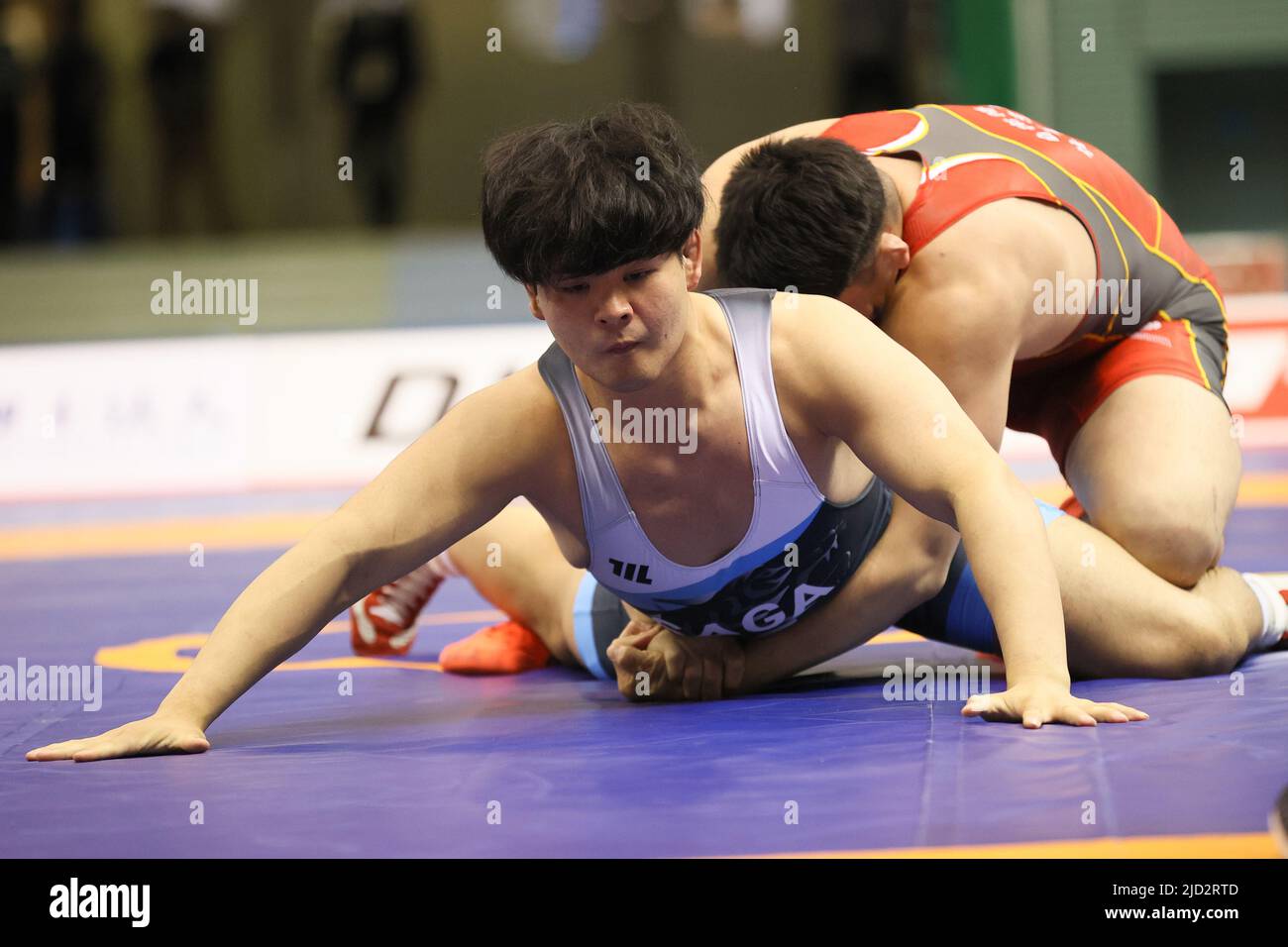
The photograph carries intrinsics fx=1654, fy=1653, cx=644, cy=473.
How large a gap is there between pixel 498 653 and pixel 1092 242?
5.17 feet

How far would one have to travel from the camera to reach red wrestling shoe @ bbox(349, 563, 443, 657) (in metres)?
3.95

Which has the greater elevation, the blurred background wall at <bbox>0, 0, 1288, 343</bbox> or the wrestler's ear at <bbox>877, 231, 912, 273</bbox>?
the blurred background wall at <bbox>0, 0, 1288, 343</bbox>

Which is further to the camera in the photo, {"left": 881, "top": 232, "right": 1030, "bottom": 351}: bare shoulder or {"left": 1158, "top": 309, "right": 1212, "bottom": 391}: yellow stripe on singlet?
{"left": 1158, "top": 309, "right": 1212, "bottom": 391}: yellow stripe on singlet

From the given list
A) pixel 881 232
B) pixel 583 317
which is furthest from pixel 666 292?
pixel 881 232

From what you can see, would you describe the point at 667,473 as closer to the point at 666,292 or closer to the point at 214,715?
the point at 666,292

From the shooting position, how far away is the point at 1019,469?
6.83 m

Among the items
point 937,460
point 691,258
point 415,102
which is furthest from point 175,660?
point 415,102

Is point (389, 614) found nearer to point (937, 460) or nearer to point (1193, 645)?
point (937, 460)

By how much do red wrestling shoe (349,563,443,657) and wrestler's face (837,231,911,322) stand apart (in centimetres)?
128

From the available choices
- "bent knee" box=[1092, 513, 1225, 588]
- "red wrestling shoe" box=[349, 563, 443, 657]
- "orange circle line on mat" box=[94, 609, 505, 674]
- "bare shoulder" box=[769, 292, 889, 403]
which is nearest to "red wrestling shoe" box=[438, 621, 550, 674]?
"orange circle line on mat" box=[94, 609, 505, 674]

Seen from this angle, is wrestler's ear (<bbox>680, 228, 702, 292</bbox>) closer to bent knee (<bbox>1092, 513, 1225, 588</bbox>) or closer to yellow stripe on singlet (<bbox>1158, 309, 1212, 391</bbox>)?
bent knee (<bbox>1092, 513, 1225, 588</bbox>)

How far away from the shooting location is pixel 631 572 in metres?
2.91
